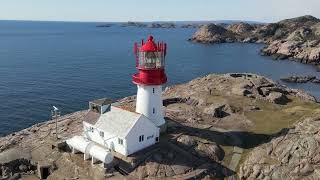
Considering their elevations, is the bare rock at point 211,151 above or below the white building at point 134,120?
below

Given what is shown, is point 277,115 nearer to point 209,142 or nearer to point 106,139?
point 209,142

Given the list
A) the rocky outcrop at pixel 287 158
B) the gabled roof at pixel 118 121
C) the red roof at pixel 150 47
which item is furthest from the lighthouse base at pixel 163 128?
the rocky outcrop at pixel 287 158

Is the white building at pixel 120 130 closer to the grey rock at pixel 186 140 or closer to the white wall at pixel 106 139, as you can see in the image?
the white wall at pixel 106 139

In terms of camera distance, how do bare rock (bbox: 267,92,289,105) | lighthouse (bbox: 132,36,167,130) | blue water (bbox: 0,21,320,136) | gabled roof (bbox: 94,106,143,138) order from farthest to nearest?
blue water (bbox: 0,21,320,136), bare rock (bbox: 267,92,289,105), lighthouse (bbox: 132,36,167,130), gabled roof (bbox: 94,106,143,138)

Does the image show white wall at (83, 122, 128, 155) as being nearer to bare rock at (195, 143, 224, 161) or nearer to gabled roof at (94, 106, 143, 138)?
gabled roof at (94, 106, 143, 138)

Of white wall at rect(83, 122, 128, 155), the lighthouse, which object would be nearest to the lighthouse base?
the lighthouse

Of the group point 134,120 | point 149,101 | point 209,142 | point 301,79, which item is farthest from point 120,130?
point 301,79
